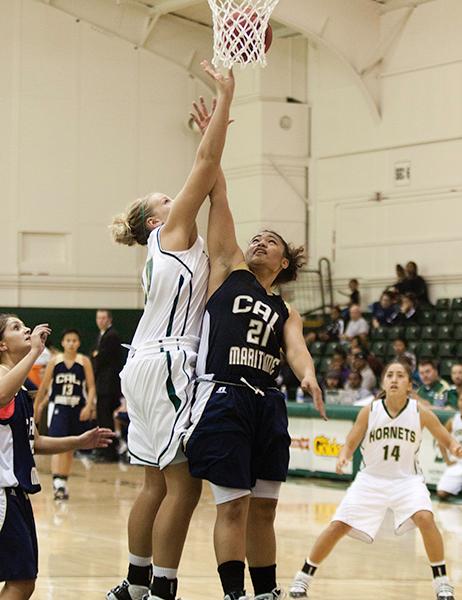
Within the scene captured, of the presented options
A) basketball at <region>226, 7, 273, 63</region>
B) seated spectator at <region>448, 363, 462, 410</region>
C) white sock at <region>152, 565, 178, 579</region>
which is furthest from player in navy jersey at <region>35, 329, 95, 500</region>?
white sock at <region>152, 565, 178, 579</region>

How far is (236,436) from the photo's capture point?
5.75 meters

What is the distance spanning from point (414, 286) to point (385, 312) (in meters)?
0.78

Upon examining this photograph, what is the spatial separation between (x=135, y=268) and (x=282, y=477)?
1821 centimetres

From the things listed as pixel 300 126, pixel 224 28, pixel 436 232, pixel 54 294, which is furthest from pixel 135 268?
pixel 224 28

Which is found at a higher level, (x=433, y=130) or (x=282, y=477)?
(x=433, y=130)

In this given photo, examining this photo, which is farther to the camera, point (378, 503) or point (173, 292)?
point (378, 503)

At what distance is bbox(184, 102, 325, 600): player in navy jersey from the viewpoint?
570 centimetres

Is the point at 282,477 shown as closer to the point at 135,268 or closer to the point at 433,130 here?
the point at 433,130

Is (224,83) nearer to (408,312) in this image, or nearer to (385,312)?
(408,312)

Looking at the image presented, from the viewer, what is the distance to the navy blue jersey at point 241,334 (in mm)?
5898

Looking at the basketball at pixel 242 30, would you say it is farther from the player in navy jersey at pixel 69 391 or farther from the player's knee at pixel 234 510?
the player in navy jersey at pixel 69 391

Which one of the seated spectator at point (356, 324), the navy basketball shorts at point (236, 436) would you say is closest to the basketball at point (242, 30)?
the navy basketball shorts at point (236, 436)

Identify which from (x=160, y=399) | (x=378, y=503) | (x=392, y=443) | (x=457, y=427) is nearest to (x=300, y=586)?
(x=378, y=503)

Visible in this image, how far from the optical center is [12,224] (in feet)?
75.7
